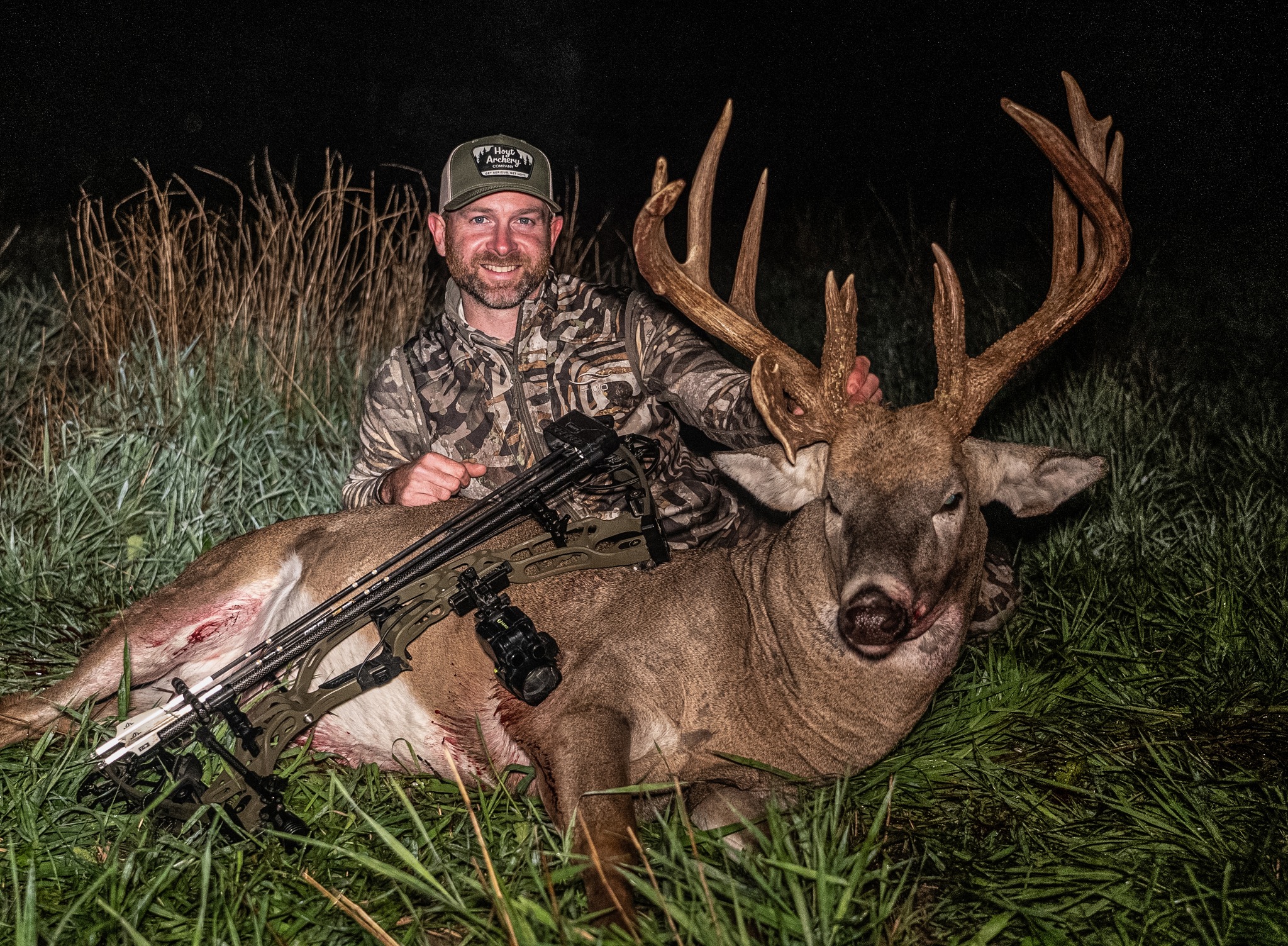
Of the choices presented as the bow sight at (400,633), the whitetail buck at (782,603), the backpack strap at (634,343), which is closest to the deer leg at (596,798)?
the whitetail buck at (782,603)

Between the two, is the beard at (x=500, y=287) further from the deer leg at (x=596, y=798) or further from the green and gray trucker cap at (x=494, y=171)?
the deer leg at (x=596, y=798)

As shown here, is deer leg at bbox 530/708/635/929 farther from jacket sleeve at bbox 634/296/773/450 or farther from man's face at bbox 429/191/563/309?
man's face at bbox 429/191/563/309

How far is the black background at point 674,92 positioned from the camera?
665cm

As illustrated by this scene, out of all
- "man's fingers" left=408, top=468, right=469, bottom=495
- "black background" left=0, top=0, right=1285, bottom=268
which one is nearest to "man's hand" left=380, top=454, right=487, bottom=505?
"man's fingers" left=408, top=468, right=469, bottom=495

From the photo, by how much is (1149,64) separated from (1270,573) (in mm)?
4322

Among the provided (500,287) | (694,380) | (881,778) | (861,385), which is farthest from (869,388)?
(500,287)

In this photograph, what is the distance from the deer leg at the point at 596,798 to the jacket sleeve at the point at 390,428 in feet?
5.86

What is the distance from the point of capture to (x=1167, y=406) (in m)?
5.88

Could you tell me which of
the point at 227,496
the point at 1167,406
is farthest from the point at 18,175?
the point at 1167,406

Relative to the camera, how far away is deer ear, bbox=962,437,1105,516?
292 cm

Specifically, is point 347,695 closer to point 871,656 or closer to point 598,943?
point 598,943

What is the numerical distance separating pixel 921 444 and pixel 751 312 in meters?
0.77

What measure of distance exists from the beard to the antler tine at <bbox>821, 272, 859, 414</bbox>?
166 cm

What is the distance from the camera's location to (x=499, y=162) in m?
4.12
